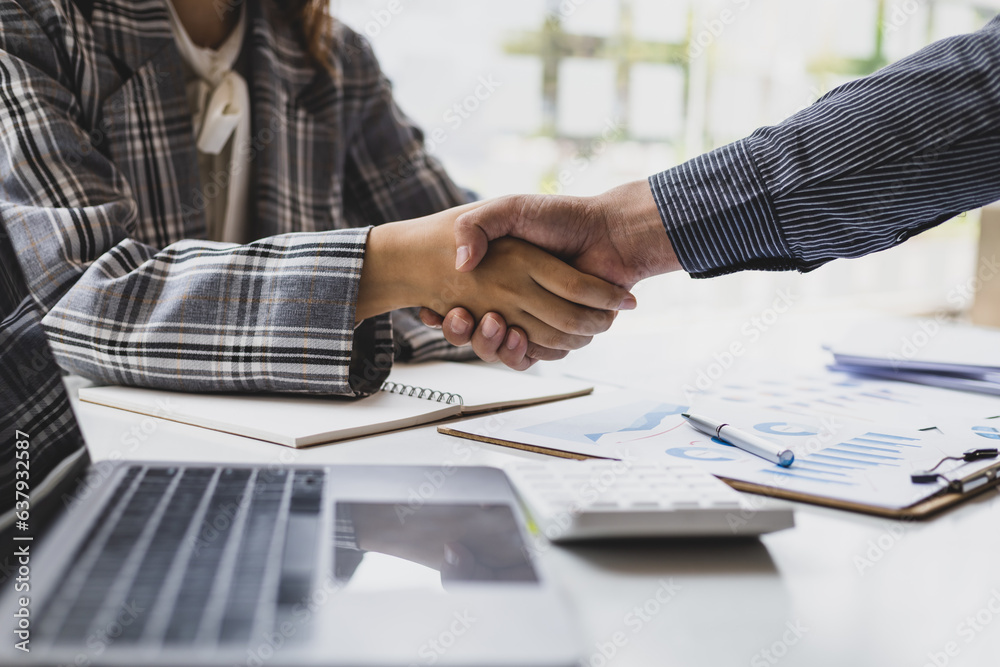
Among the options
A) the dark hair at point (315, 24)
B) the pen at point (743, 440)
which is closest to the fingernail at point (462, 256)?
the pen at point (743, 440)

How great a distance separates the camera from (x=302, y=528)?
0.38m

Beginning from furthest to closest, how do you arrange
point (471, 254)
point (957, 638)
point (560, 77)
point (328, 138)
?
point (560, 77)
point (328, 138)
point (471, 254)
point (957, 638)

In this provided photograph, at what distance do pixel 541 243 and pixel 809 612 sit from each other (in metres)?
0.52

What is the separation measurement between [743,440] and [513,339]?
316mm

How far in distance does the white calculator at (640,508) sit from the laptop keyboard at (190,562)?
126 mm

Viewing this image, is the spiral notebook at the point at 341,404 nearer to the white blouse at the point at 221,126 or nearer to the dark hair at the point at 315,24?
the white blouse at the point at 221,126

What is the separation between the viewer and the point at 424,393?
722 millimetres

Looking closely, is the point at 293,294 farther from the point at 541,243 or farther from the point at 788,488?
the point at 788,488

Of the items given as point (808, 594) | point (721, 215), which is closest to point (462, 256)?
point (721, 215)

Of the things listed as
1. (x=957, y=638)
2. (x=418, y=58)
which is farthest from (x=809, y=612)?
(x=418, y=58)

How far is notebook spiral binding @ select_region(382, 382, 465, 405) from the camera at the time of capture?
69 centimetres

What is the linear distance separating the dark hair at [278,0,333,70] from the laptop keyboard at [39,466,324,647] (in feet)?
2.67

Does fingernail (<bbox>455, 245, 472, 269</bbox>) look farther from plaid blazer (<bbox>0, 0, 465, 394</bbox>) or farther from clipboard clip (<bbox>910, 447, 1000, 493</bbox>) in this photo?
clipboard clip (<bbox>910, 447, 1000, 493</bbox>)

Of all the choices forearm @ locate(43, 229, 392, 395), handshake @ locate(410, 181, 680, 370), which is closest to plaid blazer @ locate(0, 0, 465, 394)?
forearm @ locate(43, 229, 392, 395)
